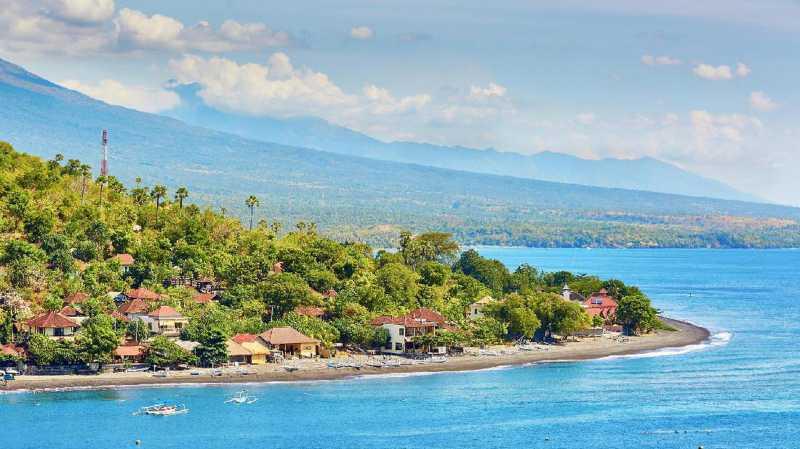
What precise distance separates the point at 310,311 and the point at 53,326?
15842mm

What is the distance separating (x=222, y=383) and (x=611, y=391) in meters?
18.7

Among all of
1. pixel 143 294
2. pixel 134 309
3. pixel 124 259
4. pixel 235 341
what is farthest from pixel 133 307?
pixel 124 259

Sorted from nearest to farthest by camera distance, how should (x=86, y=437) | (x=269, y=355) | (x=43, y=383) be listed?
1. (x=86, y=437)
2. (x=43, y=383)
3. (x=269, y=355)

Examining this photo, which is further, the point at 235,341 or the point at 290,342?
the point at 290,342

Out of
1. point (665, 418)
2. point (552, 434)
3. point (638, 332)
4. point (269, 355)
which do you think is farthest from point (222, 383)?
point (638, 332)

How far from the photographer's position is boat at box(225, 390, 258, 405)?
170 feet

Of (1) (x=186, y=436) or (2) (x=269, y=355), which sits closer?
(1) (x=186, y=436)

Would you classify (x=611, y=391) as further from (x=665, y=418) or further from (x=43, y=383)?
(x=43, y=383)

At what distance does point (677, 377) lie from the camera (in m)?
59.7

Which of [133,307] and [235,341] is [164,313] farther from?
[235,341]

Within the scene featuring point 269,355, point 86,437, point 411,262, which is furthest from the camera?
point 411,262

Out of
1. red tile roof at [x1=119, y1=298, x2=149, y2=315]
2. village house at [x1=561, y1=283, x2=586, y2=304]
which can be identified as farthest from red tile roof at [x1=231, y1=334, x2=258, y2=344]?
village house at [x1=561, y1=283, x2=586, y2=304]

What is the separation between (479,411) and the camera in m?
50.8

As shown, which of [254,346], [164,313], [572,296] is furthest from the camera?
[572,296]
